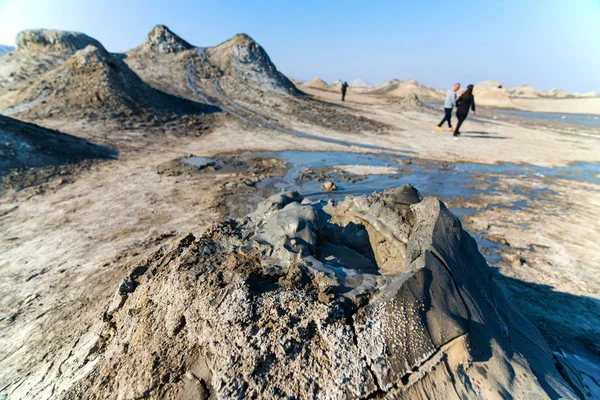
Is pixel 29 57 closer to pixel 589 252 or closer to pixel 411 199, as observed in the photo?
pixel 411 199

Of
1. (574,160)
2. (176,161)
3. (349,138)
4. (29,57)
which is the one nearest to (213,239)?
(176,161)

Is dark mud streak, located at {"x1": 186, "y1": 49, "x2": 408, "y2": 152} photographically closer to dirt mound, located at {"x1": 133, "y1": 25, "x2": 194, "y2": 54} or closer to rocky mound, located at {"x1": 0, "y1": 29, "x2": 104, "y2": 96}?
dirt mound, located at {"x1": 133, "y1": 25, "x2": 194, "y2": 54}

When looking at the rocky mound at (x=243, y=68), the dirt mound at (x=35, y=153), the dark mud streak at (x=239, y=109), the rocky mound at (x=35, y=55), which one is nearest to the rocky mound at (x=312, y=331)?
the dirt mound at (x=35, y=153)

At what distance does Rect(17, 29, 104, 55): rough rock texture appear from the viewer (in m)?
15.6

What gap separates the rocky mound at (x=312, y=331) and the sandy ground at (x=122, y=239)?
739 millimetres

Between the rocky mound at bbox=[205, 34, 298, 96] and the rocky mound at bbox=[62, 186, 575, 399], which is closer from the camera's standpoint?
the rocky mound at bbox=[62, 186, 575, 399]

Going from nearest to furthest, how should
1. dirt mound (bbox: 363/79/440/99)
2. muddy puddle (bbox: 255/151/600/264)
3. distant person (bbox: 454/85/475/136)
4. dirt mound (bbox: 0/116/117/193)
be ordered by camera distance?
dirt mound (bbox: 0/116/117/193) < muddy puddle (bbox: 255/151/600/264) < distant person (bbox: 454/85/475/136) < dirt mound (bbox: 363/79/440/99)

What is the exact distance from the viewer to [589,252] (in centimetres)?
413

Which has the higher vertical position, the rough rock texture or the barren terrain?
the rough rock texture

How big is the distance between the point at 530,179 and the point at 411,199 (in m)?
6.67

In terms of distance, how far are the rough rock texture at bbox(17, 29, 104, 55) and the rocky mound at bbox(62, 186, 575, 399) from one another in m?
18.6

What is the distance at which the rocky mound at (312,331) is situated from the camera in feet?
4.57

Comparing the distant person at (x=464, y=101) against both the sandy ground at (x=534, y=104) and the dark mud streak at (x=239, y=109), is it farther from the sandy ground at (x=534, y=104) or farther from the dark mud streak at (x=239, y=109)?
the sandy ground at (x=534, y=104)

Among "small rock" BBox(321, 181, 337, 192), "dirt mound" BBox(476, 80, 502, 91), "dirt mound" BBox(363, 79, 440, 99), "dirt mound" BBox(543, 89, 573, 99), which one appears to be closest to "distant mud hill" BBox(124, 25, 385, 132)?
"small rock" BBox(321, 181, 337, 192)
